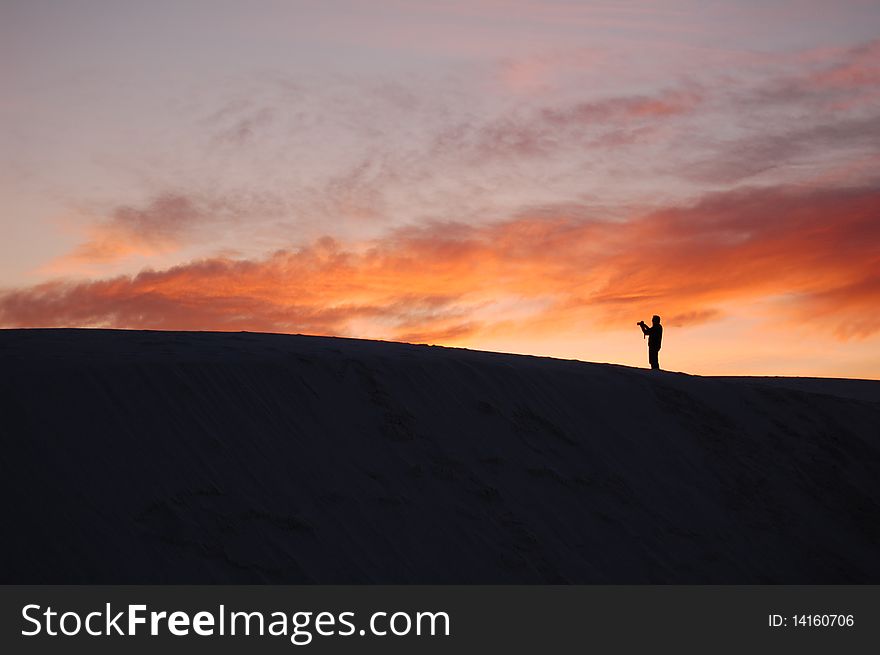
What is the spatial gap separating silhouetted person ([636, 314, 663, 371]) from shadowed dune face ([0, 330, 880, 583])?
6.08ft

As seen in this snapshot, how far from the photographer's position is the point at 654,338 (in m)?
16.9

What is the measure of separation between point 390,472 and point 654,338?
7.45 meters

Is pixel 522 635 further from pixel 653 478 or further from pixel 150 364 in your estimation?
pixel 150 364

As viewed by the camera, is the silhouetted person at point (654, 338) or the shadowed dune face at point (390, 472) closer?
the shadowed dune face at point (390, 472)

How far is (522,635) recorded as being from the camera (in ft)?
28.2

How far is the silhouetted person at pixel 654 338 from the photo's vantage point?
16875 mm

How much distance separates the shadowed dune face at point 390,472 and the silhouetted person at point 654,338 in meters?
1.85

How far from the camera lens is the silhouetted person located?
664 inches

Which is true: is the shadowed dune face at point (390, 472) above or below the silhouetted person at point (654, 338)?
below

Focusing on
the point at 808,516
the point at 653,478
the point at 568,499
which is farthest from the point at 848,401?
the point at 568,499

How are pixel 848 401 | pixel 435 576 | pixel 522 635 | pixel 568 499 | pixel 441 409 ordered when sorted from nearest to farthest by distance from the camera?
1. pixel 522 635
2. pixel 435 576
3. pixel 568 499
4. pixel 441 409
5. pixel 848 401

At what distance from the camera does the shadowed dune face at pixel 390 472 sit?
9.16 meters

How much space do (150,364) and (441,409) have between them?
3.44 meters

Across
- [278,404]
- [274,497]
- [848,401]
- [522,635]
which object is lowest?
[522,635]
